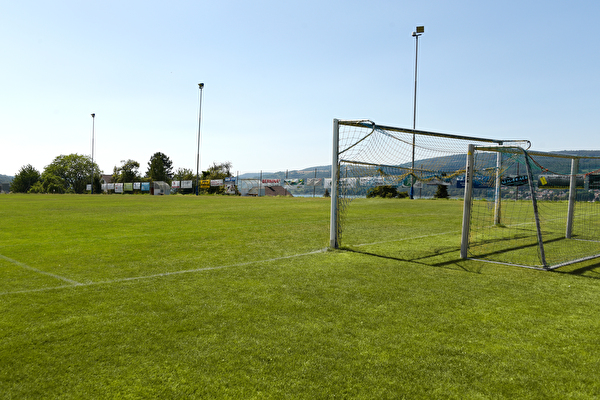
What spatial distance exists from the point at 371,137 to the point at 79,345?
628cm

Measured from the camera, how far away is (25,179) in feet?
302

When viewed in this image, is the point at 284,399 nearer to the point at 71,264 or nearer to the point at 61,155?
the point at 71,264

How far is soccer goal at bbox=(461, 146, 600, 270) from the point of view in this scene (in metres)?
6.57

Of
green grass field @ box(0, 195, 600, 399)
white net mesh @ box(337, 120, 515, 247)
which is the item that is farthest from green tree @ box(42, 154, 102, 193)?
green grass field @ box(0, 195, 600, 399)

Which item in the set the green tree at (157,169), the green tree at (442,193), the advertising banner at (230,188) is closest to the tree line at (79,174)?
the green tree at (157,169)

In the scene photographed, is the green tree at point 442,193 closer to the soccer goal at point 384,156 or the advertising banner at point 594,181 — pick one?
the soccer goal at point 384,156

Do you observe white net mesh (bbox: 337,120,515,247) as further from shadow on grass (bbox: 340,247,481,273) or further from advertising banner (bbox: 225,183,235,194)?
advertising banner (bbox: 225,183,235,194)

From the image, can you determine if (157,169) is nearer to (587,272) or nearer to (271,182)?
(271,182)

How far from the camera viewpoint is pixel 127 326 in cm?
322

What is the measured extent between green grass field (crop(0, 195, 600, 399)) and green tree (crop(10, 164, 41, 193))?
354 feet

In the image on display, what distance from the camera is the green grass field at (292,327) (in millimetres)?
2352

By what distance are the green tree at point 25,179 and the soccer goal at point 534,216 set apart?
110 metres

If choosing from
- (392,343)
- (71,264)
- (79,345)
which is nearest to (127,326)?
(79,345)

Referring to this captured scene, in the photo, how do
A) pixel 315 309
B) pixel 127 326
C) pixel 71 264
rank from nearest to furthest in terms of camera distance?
pixel 127 326 → pixel 315 309 → pixel 71 264
